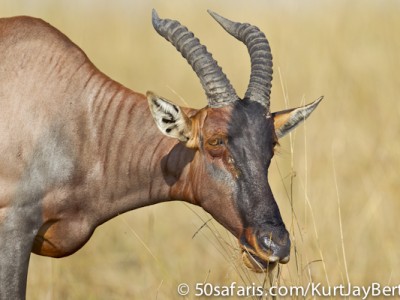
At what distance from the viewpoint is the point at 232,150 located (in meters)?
8.18

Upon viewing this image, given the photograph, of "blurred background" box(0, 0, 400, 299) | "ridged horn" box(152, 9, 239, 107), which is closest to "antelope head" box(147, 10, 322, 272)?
"ridged horn" box(152, 9, 239, 107)

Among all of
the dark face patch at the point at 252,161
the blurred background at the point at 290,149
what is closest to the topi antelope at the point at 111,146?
the dark face patch at the point at 252,161

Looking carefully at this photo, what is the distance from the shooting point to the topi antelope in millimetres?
8203

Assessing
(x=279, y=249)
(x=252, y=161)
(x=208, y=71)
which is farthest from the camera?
(x=208, y=71)

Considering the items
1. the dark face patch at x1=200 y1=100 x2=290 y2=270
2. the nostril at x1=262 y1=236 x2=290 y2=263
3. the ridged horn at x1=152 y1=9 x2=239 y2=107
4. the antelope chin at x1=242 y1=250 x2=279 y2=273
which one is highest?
the ridged horn at x1=152 y1=9 x2=239 y2=107

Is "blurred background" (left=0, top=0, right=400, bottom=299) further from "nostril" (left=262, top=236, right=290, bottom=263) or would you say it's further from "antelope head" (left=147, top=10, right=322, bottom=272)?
"nostril" (left=262, top=236, right=290, bottom=263)

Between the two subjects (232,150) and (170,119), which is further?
(170,119)

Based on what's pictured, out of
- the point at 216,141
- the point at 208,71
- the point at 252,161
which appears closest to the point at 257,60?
the point at 208,71

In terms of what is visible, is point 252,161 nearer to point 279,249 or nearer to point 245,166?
point 245,166

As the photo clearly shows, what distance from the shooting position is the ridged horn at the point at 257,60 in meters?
8.49

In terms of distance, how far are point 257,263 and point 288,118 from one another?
48.6 inches

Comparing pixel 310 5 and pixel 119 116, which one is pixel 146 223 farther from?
pixel 310 5

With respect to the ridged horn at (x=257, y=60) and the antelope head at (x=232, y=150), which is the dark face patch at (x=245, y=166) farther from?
the ridged horn at (x=257, y=60)

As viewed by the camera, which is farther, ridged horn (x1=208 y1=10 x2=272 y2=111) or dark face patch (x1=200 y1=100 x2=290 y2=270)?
ridged horn (x1=208 y1=10 x2=272 y2=111)
